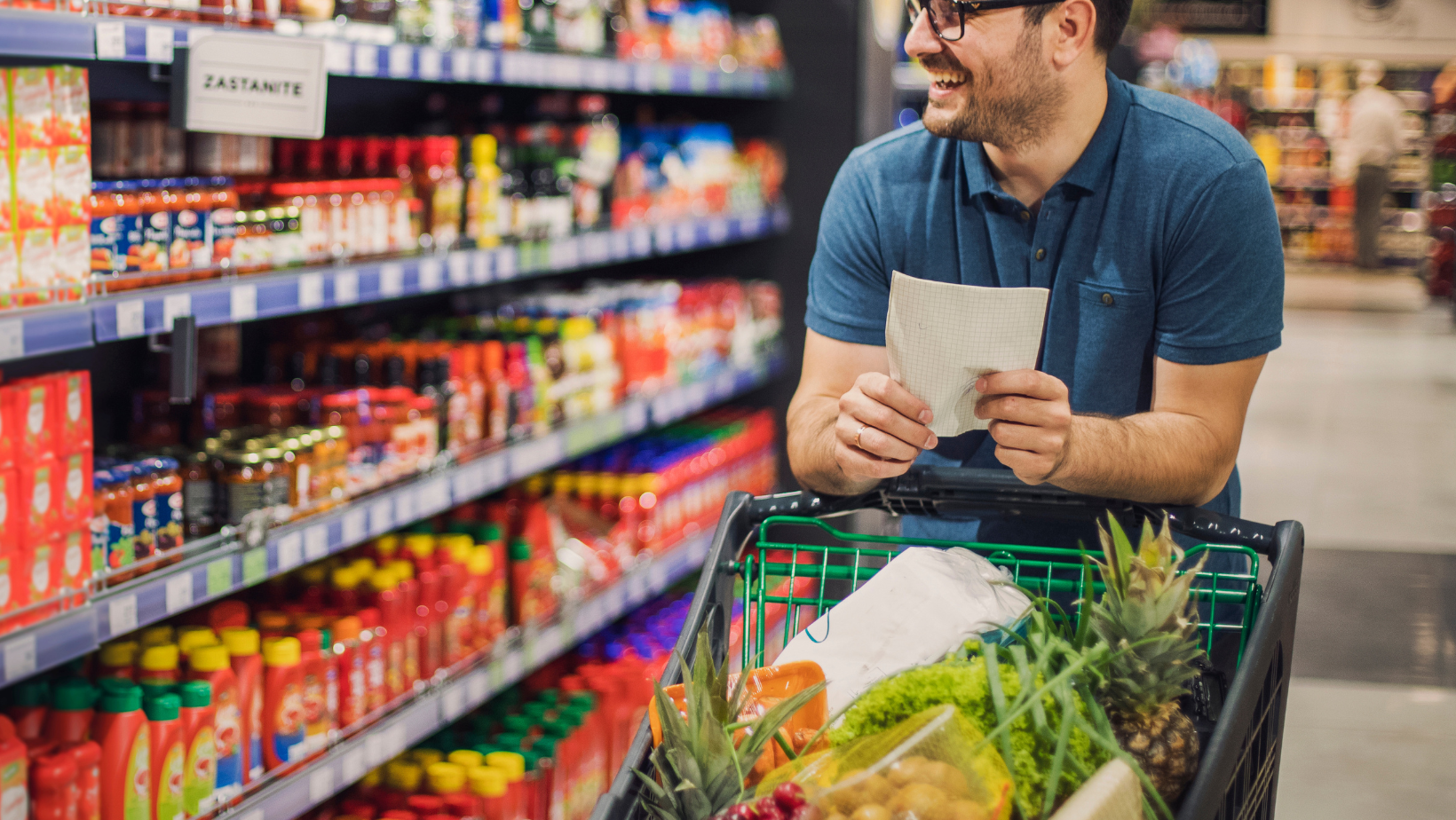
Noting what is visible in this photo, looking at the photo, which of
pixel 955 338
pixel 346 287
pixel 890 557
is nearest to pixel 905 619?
pixel 890 557

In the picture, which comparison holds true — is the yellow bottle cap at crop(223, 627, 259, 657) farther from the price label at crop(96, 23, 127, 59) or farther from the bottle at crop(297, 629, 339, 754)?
the price label at crop(96, 23, 127, 59)

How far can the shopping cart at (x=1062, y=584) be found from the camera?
112cm

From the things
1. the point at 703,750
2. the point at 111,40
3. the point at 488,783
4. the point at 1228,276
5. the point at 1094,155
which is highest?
the point at 111,40

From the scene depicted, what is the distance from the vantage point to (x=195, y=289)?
2.04m

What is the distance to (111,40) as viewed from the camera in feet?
6.04

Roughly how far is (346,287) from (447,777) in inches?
40.0

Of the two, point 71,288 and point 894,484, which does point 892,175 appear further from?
point 71,288

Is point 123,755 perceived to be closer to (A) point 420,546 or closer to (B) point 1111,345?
(A) point 420,546

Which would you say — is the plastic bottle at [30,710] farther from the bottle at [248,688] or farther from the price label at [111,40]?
the price label at [111,40]

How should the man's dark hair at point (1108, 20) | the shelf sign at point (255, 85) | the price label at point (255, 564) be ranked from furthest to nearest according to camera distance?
the price label at point (255, 564) < the shelf sign at point (255, 85) < the man's dark hair at point (1108, 20)

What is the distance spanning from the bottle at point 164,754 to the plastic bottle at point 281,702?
239 millimetres

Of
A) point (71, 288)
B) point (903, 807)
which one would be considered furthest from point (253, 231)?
point (903, 807)

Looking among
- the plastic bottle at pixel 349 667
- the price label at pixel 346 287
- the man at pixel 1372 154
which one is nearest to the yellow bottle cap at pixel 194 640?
the plastic bottle at pixel 349 667

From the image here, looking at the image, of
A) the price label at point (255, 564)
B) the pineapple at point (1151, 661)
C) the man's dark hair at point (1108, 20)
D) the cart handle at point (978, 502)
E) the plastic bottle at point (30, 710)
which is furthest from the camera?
the price label at point (255, 564)
